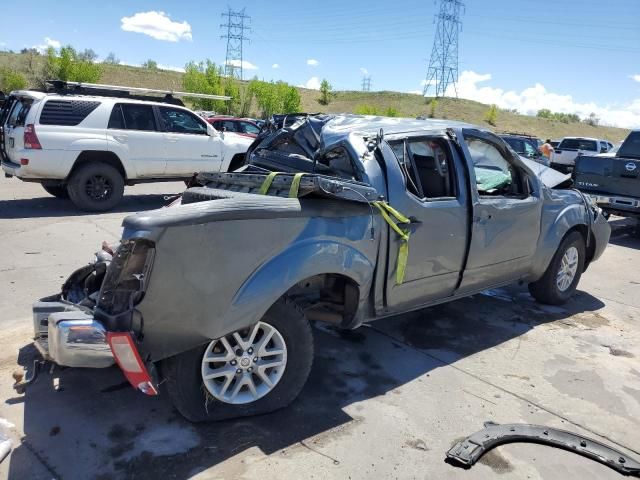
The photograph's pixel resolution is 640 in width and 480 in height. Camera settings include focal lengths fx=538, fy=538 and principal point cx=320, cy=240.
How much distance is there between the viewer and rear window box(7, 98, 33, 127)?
889 centimetres

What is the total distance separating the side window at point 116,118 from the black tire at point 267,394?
293 inches

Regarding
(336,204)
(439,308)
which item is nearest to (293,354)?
(336,204)

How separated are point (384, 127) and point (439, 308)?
83.5 inches

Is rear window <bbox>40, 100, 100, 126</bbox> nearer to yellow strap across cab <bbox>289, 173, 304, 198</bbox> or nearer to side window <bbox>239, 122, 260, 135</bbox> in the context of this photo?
yellow strap across cab <bbox>289, 173, 304, 198</bbox>

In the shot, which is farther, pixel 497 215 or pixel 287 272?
pixel 497 215

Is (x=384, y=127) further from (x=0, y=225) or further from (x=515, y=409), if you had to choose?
(x=0, y=225)

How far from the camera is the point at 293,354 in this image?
3.32 m

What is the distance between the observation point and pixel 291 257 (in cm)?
317

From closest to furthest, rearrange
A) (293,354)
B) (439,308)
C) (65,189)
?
(293,354) → (439,308) → (65,189)

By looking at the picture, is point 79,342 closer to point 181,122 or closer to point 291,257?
point 291,257

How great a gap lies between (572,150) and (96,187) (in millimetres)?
20554

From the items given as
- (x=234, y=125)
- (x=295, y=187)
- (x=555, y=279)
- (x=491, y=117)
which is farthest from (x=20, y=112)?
(x=491, y=117)

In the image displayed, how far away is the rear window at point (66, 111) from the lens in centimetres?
878

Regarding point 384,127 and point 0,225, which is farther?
point 0,225
